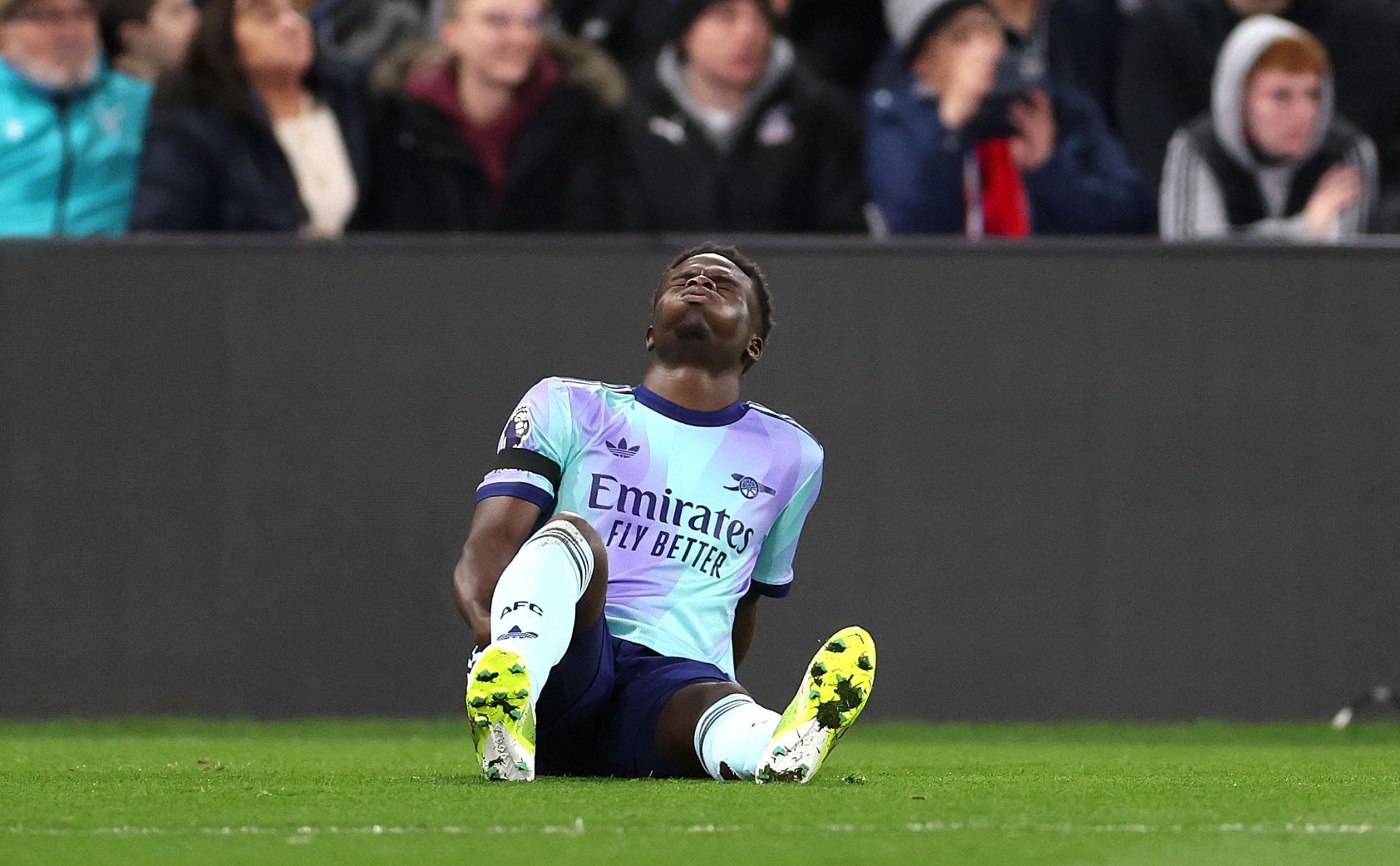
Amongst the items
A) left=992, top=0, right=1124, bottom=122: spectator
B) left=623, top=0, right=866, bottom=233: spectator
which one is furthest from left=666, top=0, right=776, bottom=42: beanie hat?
left=992, top=0, right=1124, bottom=122: spectator

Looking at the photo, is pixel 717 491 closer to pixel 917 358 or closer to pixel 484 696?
pixel 484 696

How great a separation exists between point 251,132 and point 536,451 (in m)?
4.45

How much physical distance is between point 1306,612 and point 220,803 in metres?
5.86

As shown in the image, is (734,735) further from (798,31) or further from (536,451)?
(798,31)

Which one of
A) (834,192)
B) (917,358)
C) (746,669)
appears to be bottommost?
(746,669)

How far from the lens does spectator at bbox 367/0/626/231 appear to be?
8.82 metres

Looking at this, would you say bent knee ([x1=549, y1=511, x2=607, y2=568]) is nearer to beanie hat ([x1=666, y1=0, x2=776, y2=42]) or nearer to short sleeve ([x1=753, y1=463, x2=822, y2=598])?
short sleeve ([x1=753, y1=463, x2=822, y2=598])

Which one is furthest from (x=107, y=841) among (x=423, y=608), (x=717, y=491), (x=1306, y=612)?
(x=1306, y=612)

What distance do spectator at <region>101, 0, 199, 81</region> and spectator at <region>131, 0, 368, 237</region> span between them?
0.57ft

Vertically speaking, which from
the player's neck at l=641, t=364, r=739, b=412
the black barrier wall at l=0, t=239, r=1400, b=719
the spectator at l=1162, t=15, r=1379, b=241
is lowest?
the black barrier wall at l=0, t=239, r=1400, b=719

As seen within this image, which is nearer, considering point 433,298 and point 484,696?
point 484,696

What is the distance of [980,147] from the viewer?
895cm

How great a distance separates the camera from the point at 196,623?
8.45 metres

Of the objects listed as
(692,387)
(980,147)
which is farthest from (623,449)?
(980,147)
